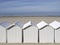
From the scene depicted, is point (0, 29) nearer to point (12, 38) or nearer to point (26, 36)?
point (12, 38)

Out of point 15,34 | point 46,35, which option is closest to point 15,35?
point 15,34

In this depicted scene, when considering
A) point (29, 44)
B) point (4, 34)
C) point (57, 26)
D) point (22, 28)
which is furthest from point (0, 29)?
point (57, 26)

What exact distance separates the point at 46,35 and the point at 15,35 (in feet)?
11.7

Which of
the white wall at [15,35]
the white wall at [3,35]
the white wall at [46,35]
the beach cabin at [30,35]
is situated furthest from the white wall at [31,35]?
the white wall at [3,35]

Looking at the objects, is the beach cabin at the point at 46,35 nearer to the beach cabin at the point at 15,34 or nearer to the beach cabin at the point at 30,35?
the beach cabin at the point at 30,35

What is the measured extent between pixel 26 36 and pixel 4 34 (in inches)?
102

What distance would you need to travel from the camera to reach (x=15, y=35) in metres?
20.2

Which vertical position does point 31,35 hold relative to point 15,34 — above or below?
below

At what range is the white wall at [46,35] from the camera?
2017cm

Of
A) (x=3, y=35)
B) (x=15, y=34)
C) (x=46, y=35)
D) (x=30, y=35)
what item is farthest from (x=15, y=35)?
(x=46, y=35)

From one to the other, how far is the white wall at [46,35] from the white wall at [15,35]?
2417 millimetres

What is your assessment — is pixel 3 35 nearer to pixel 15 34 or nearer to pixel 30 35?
pixel 15 34

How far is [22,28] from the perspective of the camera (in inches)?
802

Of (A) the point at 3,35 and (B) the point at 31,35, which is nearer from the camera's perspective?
(B) the point at 31,35
